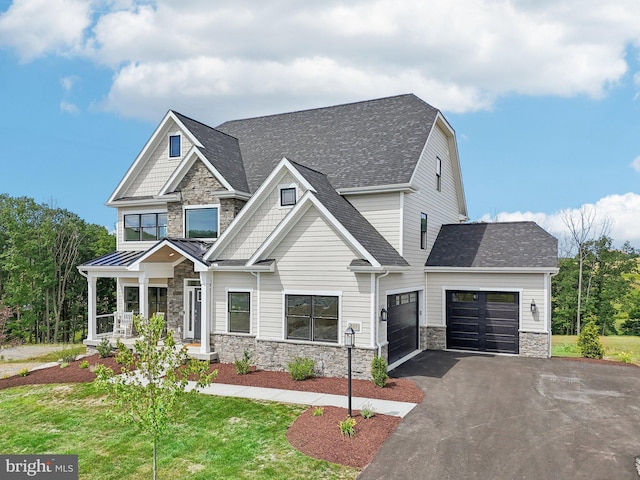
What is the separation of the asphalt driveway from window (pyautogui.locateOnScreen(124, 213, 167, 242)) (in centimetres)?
1288

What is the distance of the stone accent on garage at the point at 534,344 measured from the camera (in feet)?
59.0

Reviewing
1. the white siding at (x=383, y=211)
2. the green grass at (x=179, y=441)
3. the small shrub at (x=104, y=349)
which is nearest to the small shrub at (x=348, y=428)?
the green grass at (x=179, y=441)

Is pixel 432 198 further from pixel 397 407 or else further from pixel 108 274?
pixel 108 274

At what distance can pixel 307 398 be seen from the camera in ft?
41.1

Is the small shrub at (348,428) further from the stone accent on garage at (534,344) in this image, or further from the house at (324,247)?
the stone accent on garage at (534,344)

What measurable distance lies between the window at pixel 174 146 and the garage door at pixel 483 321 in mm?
14007

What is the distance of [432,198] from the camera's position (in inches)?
811

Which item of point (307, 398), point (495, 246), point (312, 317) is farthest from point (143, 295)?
point (495, 246)

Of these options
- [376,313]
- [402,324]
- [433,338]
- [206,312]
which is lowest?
[433,338]

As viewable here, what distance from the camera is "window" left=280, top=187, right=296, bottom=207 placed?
16672mm

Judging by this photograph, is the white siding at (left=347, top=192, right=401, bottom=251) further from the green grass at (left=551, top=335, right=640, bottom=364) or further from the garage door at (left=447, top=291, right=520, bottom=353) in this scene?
the green grass at (left=551, top=335, right=640, bottom=364)

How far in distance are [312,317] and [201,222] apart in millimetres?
7756

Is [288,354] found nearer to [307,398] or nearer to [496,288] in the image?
[307,398]

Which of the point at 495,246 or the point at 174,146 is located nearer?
the point at 495,246
